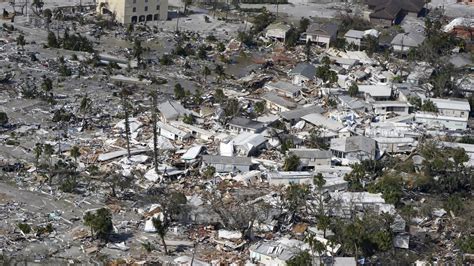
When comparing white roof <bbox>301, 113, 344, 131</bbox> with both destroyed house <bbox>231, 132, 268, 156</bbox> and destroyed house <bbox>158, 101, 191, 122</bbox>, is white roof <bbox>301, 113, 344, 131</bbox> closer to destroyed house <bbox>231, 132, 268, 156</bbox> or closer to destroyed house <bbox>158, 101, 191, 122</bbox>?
destroyed house <bbox>231, 132, 268, 156</bbox>

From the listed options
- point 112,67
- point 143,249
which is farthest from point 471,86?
point 143,249

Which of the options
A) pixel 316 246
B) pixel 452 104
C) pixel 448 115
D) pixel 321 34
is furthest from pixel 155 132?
pixel 321 34

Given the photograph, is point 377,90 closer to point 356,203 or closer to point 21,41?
point 356,203

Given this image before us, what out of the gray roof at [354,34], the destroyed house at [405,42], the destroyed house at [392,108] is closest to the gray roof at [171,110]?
the destroyed house at [392,108]

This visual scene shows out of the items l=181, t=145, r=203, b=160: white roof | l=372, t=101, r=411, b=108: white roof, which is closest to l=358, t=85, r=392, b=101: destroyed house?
l=372, t=101, r=411, b=108: white roof

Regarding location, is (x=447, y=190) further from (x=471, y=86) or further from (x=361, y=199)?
(x=471, y=86)
